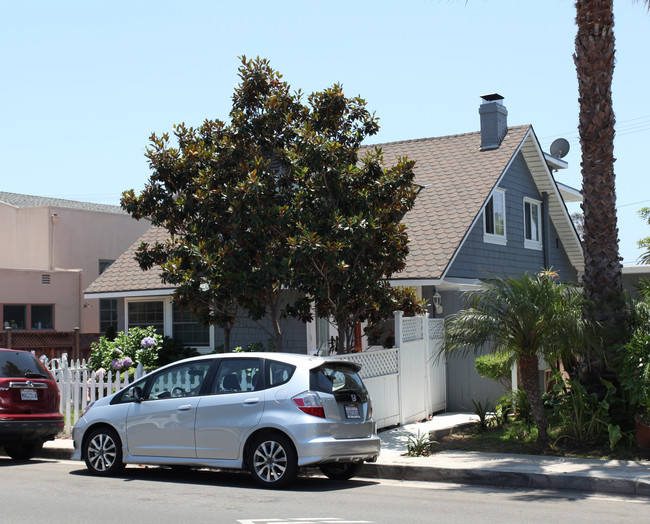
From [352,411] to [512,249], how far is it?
12.3 meters

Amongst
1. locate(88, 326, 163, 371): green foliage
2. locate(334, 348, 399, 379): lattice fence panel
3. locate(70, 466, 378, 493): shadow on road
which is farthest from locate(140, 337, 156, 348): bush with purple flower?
locate(70, 466, 378, 493): shadow on road

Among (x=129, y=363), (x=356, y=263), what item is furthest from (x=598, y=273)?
(x=129, y=363)

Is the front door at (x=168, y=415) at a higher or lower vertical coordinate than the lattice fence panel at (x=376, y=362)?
lower

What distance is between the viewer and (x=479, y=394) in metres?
16.7

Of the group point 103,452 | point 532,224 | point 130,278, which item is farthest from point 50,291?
point 103,452

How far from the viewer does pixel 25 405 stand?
12484 mm

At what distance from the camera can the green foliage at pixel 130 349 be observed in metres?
20.2

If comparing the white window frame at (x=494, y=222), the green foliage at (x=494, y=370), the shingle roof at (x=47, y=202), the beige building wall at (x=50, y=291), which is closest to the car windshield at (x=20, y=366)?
the green foliage at (x=494, y=370)

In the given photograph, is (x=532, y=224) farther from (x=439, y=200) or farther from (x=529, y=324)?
(x=529, y=324)

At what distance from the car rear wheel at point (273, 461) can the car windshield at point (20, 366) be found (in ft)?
15.1

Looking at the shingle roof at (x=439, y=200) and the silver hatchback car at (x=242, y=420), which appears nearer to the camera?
the silver hatchback car at (x=242, y=420)

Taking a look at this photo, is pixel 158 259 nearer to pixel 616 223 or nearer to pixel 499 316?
pixel 499 316

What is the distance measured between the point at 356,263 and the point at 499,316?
2.92 meters

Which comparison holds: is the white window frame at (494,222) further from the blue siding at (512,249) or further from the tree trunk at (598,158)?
the tree trunk at (598,158)
